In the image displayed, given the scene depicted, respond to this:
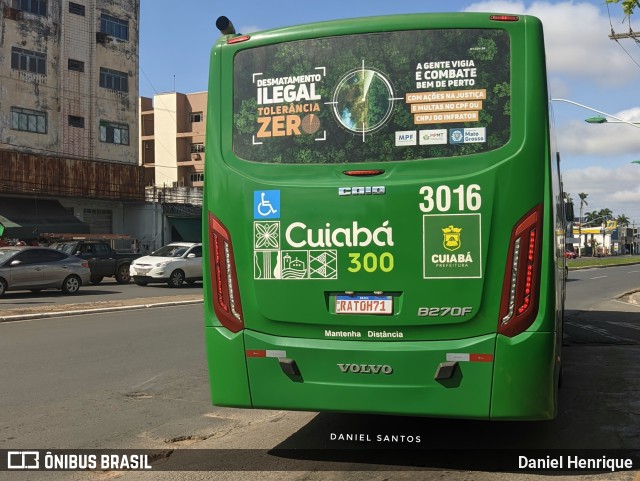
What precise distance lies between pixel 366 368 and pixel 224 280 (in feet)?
4.10

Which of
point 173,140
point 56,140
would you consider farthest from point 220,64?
point 173,140

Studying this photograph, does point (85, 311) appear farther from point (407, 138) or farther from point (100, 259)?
point (407, 138)

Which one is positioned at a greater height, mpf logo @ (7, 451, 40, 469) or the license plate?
the license plate

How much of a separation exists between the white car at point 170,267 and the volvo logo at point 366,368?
2250 cm

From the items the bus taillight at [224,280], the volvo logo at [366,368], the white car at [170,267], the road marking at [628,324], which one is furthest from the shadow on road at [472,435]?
the white car at [170,267]

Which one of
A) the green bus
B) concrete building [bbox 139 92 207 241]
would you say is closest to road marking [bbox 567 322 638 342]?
the green bus

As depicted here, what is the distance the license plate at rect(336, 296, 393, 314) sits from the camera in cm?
486

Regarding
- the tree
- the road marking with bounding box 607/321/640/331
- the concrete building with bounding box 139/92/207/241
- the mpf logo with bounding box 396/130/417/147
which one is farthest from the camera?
the concrete building with bounding box 139/92/207/241

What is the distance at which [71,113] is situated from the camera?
148 feet

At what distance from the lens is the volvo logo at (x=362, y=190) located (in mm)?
4906

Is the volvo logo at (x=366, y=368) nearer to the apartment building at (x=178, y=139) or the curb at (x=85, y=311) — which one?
the curb at (x=85, y=311)

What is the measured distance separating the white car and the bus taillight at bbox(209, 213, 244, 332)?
71.9ft

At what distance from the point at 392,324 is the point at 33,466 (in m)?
2.93

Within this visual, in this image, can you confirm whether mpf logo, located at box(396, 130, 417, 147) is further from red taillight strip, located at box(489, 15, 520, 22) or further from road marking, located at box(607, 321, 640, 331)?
road marking, located at box(607, 321, 640, 331)
